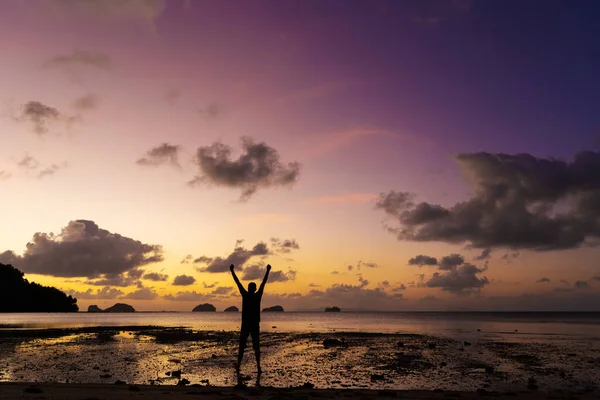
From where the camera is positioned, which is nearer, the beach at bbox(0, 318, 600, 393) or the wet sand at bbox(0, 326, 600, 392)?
the beach at bbox(0, 318, 600, 393)

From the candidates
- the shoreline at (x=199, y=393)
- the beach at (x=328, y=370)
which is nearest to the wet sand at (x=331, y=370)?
the beach at (x=328, y=370)

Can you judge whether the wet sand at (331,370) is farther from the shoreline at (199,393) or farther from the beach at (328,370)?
the shoreline at (199,393)

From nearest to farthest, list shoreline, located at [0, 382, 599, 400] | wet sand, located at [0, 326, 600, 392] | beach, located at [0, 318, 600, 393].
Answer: shoreline, located at [0, 382, 599, 400]
beach, located at [0, 318, 600, 393]
wet sand, located at [0, 326, 600, 392]

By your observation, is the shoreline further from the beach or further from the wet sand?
the wet sand

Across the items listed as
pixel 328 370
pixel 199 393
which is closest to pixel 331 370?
pixel 328 370

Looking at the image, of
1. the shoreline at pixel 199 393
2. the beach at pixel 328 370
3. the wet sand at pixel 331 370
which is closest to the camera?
the shoreline at pixel 199 393

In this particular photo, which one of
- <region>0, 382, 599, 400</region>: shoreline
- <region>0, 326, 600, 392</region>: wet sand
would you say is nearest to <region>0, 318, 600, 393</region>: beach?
<region>0, 326, 600, 392</region>: wet sand

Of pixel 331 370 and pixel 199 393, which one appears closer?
pixel 199 393

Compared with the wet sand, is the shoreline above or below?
above

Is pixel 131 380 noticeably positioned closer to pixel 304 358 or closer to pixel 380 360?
pixel 304 358

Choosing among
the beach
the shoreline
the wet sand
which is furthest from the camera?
the wet sand

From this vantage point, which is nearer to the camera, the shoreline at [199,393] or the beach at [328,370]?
the shoreline at [199,393]

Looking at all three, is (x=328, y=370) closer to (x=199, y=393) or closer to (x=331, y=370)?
(x=331, y=370)

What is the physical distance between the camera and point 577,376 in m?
23.2
